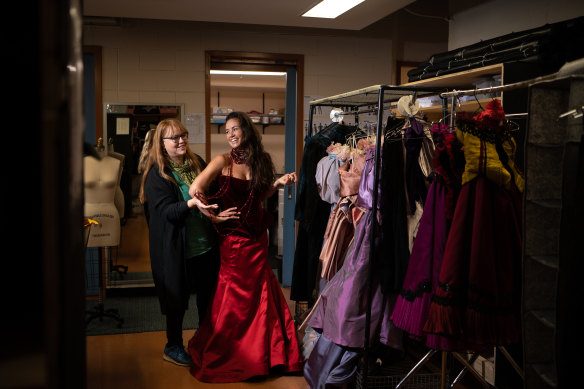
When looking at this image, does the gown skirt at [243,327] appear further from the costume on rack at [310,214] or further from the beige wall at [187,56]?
the beige wall at [187,56]

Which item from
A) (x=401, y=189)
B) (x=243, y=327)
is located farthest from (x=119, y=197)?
(x=401, y=189)

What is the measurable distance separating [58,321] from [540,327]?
1351mm

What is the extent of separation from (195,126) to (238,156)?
1842 mm

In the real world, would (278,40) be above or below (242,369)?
above

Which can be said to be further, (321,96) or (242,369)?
(321,96)

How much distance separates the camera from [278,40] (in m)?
5.01

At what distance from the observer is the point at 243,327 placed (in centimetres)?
322

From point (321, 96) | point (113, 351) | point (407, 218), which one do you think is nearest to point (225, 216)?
point (407, 218)

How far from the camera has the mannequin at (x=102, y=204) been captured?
3.81 meters

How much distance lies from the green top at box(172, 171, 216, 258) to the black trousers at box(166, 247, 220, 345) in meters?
0.08

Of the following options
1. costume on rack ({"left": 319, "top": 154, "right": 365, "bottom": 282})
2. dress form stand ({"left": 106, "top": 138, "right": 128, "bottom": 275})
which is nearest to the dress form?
dress form stand ({"left": 106, "top": 138, "right": 128, "bottom": 275})

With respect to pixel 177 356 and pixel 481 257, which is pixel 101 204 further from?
pixel 481 257

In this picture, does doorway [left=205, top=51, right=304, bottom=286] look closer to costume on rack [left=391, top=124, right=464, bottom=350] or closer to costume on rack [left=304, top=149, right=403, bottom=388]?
costume on rack [left=304, top=149, right=403, bottom=388]

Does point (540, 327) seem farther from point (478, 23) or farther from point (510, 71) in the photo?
point (478, 23)
